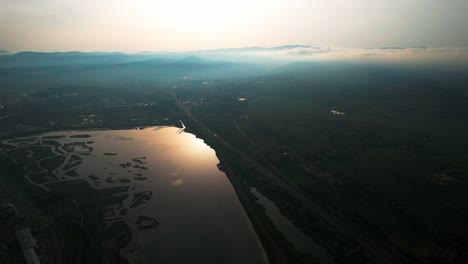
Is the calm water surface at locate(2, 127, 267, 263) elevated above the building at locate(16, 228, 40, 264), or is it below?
below

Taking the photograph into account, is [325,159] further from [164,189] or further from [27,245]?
[27,245]

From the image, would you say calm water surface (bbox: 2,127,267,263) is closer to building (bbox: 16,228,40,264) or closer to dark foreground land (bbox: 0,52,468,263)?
dark foreground land (bbox: 0,52,468,263)

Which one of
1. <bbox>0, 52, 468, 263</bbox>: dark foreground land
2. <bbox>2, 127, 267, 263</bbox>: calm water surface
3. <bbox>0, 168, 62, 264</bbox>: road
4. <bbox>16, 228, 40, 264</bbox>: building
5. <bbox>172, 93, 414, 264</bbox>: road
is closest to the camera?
<bbox>16, 228, 40, 264</bbox>: building

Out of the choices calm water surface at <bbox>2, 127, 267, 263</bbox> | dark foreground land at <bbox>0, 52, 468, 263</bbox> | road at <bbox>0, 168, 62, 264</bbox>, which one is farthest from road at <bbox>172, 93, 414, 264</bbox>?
road at <bbox>0, 168, 62, 264</bbox>

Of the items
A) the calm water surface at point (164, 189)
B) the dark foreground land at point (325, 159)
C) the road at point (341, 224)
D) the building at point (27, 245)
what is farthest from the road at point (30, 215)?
the road at point (341, 224)

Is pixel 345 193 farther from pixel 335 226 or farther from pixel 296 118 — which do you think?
pixel 296 118

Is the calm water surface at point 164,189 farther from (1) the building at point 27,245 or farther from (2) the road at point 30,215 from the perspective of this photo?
(1) the building at point 27,245

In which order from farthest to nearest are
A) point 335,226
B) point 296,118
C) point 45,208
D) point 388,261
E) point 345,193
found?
1. point 296,118
2. point 345,193
3. point 45,208
4. point 335,226
5. point 388,261

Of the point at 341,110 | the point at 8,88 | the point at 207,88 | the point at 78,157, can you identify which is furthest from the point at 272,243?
the point at 8,88

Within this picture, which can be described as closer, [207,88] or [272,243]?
[272,243]
